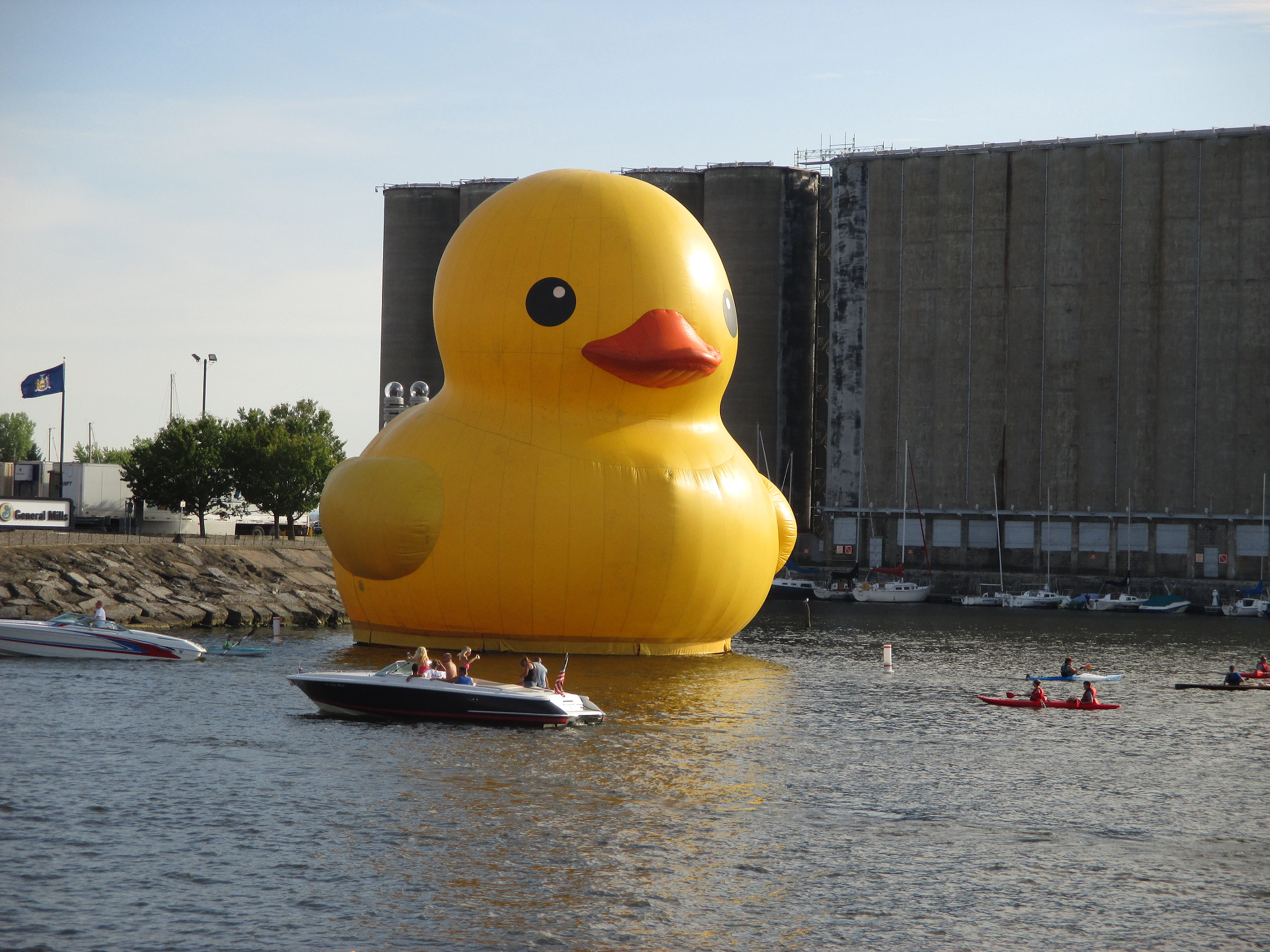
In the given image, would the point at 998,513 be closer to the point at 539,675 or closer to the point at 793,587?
the point at 793,587

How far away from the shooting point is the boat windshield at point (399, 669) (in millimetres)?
28156

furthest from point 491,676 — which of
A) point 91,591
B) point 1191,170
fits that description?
point 1191,170

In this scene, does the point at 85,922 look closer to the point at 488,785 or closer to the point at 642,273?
the point at 488,785

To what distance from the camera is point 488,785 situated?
21.9m

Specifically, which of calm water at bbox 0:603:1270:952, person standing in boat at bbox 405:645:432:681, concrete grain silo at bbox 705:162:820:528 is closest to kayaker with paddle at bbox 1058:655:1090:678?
calm water at bbox 0:603:1270:952

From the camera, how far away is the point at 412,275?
368 ft

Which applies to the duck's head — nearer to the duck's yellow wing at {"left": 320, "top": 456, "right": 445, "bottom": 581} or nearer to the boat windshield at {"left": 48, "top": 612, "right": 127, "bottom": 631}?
the duck's yellow wing at {"left": 320, "top": 456, "right": 445, "bottom": 581}

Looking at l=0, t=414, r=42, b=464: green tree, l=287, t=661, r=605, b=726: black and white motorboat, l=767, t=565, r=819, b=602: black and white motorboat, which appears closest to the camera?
l=287, t=661, r=605, b=726: black and white motorboat

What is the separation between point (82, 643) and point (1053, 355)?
223 ft

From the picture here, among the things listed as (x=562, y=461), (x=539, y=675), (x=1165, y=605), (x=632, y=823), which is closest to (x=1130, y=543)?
(x=1165, y=605)

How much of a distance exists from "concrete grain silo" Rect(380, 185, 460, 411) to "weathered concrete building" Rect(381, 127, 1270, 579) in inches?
972

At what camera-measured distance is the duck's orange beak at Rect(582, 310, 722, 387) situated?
3469 cm

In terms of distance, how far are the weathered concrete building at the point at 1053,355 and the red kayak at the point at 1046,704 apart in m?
57.2

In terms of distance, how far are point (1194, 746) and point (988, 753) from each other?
471cm
